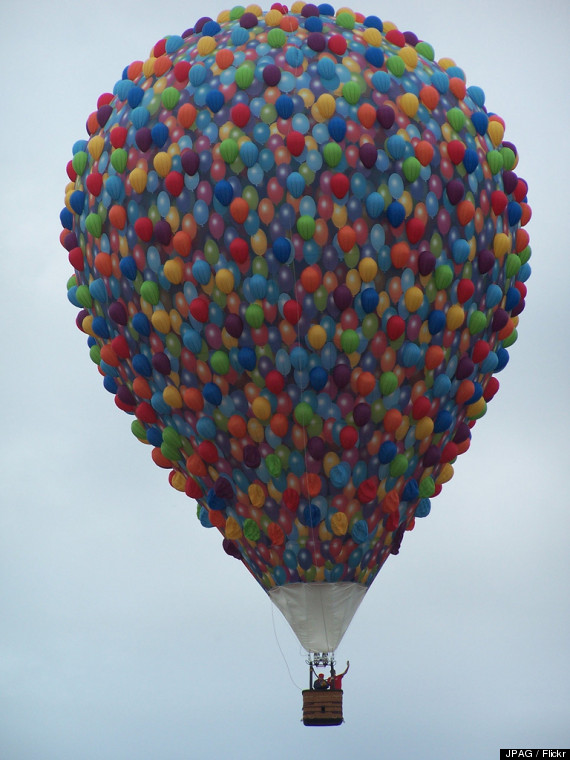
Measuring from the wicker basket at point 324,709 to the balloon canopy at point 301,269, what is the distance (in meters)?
0.59

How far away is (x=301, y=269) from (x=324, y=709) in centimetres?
474

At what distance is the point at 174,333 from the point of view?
81.9ft

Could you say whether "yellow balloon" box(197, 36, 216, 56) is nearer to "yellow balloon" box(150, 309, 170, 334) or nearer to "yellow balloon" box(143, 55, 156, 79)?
"yellow balloon" box(143, 55, 156, 79)

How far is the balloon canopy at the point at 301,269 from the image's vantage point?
24375 millimetres

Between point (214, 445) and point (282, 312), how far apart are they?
1.80m

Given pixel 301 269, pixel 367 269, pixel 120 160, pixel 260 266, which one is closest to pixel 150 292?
pixel 260 266

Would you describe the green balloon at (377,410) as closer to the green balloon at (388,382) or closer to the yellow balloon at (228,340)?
the green balloon at (388,382)

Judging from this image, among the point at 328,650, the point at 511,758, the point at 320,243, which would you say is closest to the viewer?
the point at 320,243

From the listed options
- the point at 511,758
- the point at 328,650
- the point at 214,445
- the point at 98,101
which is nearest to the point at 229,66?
the point at 98,101

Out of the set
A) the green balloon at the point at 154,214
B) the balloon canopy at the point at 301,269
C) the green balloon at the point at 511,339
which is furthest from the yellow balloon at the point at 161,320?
the green balloon at the point at 511,339

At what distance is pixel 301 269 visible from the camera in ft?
79.9

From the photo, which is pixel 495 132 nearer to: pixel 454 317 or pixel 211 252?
pixel 454 317

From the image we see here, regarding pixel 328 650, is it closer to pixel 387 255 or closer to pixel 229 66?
pixel 387 255

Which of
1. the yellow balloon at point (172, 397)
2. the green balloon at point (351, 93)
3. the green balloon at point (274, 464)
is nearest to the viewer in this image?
the green balloon at point (351, 93)
